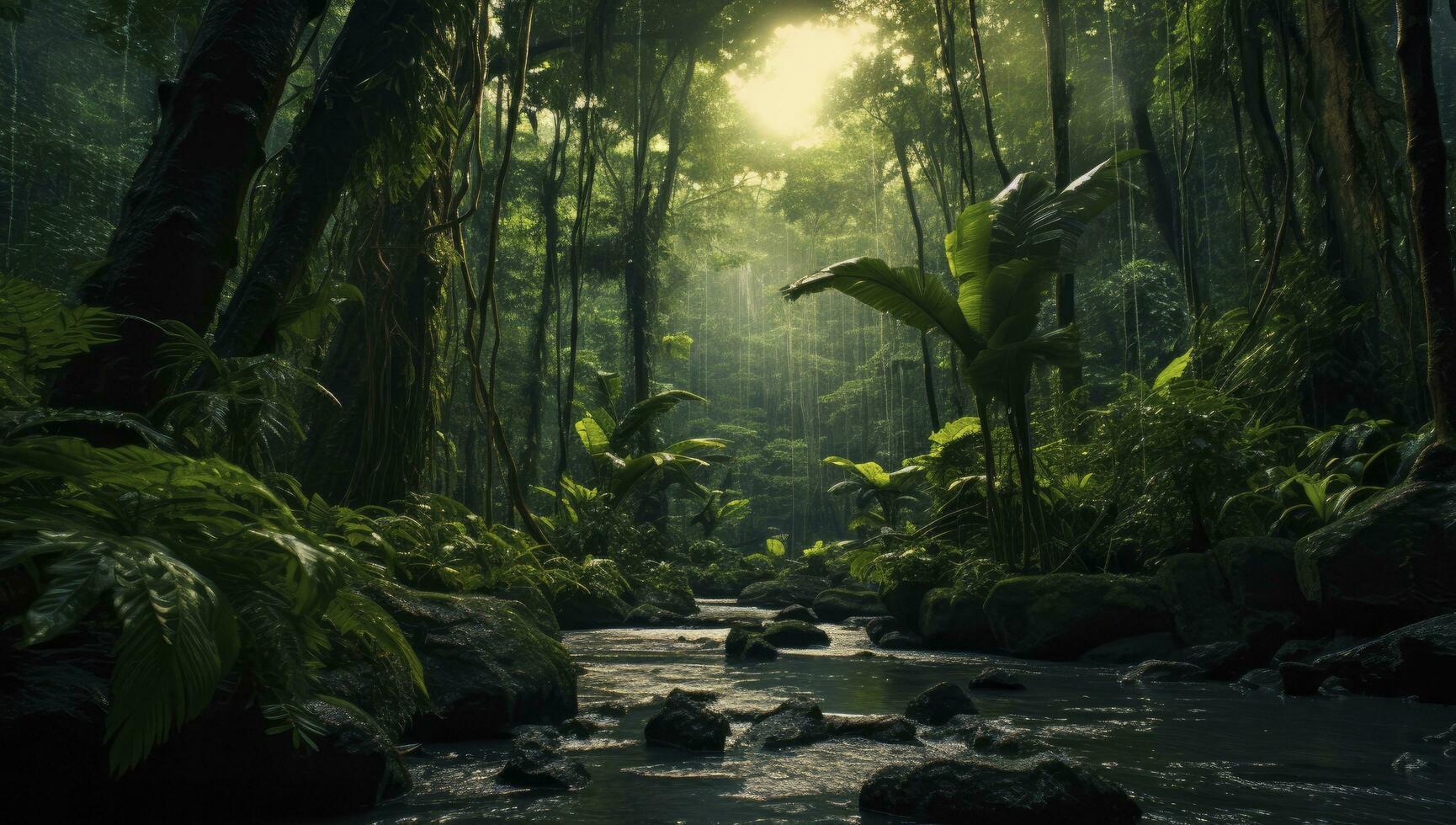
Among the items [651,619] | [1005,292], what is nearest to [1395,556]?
[1005,292]

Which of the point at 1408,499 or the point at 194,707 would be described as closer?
the point at 194,707

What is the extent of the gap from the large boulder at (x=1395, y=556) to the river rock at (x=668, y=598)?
28.6ft

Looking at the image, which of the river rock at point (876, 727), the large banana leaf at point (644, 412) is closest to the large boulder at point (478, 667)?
the river rock at point (876, 727)

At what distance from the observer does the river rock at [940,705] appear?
13.9 ft

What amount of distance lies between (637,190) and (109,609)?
54.7ft

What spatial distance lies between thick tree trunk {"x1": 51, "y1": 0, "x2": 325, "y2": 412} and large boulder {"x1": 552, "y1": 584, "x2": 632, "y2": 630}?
875cm

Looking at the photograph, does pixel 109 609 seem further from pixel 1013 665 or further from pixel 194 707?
pixel 1013 665

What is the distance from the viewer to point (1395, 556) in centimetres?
522

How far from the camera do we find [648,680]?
19.5 ft

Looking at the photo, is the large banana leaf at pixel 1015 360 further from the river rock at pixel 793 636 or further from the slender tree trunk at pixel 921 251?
the slender tree trunk at pixel 921 251

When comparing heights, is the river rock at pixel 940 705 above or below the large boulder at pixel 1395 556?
below

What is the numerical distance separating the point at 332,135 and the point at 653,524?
1497 centimetres

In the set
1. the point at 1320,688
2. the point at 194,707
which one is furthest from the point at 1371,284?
the point at 194,707

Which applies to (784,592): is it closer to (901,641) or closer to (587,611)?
(587,611)
